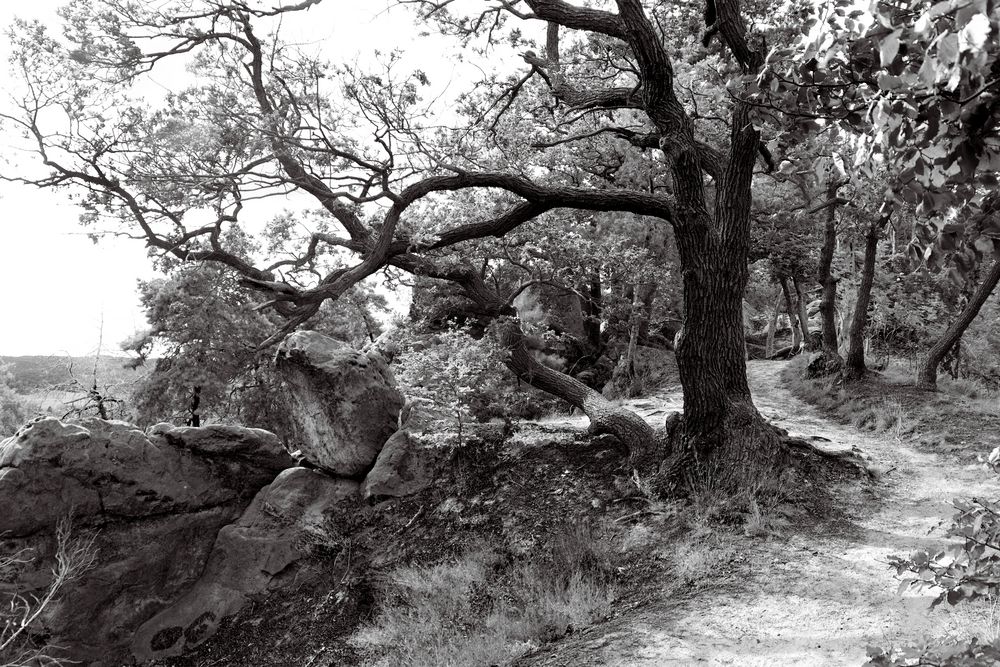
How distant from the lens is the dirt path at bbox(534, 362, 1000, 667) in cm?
489

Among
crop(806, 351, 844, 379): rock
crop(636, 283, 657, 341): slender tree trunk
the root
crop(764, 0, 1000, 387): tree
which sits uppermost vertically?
crop(636, 283, 657, 341): slender tree trunk

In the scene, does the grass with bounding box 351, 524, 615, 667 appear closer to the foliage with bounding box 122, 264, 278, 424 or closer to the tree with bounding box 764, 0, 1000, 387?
the tree with bounding box 764, 0, 1000, 387

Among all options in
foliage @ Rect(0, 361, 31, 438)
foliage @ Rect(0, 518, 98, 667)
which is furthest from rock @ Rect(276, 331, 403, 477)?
foliage @ Rect(0, 361, 31, 438)

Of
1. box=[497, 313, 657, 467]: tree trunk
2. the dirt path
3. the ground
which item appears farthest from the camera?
box=[497, 313, 657, 467]: tree trunk

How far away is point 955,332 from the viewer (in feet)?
40.1

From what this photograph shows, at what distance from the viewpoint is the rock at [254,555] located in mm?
9172

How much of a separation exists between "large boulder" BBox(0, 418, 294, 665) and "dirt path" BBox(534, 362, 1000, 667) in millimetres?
6909

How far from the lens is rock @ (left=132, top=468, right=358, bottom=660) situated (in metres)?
9.17

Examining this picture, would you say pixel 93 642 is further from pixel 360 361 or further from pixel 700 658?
pixel 700 658

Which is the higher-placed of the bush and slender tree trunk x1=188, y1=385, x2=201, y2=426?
slender tree trunk x1=188, y1=385, x2=201, y2=426

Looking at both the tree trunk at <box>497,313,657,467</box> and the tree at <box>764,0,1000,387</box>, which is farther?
the tree trunk at <box>497,313,657,467</box>

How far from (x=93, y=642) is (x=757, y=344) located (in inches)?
1067

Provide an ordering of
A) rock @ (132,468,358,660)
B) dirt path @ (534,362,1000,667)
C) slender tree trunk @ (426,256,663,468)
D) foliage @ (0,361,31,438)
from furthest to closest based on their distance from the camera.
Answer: foliage @ (0,361,31,438) → slender tree trunk @ (426,256,663,468) → rock @ (132,468,358,660) → dirt path @ (534,362,1000,667)

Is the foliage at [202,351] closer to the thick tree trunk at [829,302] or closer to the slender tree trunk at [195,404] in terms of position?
the slender tree trunk at [195,404]
